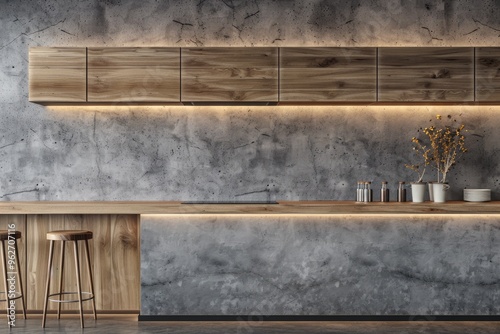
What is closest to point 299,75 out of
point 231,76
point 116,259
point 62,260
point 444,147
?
point 231,76

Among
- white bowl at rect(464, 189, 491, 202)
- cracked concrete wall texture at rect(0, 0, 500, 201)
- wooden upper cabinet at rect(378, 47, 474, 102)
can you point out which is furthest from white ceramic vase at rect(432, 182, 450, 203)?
wooden upper cabinet at rect(378, 47, 474, 102)

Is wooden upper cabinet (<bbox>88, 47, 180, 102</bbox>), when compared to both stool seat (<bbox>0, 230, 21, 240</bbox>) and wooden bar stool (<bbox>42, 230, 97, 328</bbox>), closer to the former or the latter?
wooden bar stool (<bbox>42, 230, 97, 328</bbox>)

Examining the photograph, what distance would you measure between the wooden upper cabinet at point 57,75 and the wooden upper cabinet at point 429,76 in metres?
2.59

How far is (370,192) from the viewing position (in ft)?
17.3

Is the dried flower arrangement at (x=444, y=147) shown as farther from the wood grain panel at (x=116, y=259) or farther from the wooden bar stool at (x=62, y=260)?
the wooden bar stool at (x=62, y=260)

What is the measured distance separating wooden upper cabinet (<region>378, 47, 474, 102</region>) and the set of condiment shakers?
75 cm

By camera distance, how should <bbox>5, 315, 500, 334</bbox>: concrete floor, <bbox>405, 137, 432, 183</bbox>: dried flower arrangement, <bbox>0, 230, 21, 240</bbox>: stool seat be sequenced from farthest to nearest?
<bbox>405, 137, 432, 183</bbox>: dried flower arrangement
<bbox>0, 230, 21, 240</bbox>: stool seat
<bbox>5, 315, 500, 334</bbox>: concrete floor

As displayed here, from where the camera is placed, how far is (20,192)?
559cm

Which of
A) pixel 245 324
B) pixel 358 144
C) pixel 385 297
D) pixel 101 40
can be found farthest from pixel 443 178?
pixel 101 40

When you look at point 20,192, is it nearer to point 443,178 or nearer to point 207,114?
point 207,114

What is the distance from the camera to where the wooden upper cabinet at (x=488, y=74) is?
17.0 feet

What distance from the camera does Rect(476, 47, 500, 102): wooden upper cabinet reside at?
5188 millimetres

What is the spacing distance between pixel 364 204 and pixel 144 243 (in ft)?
6.21

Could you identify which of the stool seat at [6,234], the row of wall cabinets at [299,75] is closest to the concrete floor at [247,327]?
the stool seat at [6,234]
